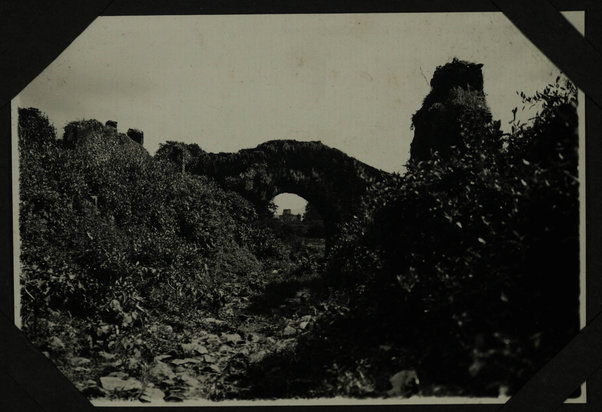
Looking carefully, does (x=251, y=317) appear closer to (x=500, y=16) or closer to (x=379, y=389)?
(x=379, y=389)

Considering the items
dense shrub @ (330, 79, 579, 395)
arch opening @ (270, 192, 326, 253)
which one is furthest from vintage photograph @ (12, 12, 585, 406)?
arch opening @ (270, 192, 326, 253)

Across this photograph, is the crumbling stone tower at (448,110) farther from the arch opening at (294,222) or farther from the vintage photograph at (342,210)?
the arch opening at (294,222)

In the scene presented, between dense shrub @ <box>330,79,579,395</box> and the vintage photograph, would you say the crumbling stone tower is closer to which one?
the vintage photograph

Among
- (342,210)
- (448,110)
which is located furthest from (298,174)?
(448,110)

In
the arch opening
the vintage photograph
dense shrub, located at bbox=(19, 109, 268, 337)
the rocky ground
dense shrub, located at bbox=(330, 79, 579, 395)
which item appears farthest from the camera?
the arch opening

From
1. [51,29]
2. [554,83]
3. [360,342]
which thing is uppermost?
[51,29]

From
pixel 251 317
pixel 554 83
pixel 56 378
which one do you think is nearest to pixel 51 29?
pixel 56 378

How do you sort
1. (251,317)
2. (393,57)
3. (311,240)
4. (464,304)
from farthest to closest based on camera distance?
1. (311,240)
2. (251,317)
3. (393,57)
4. (464,304)
